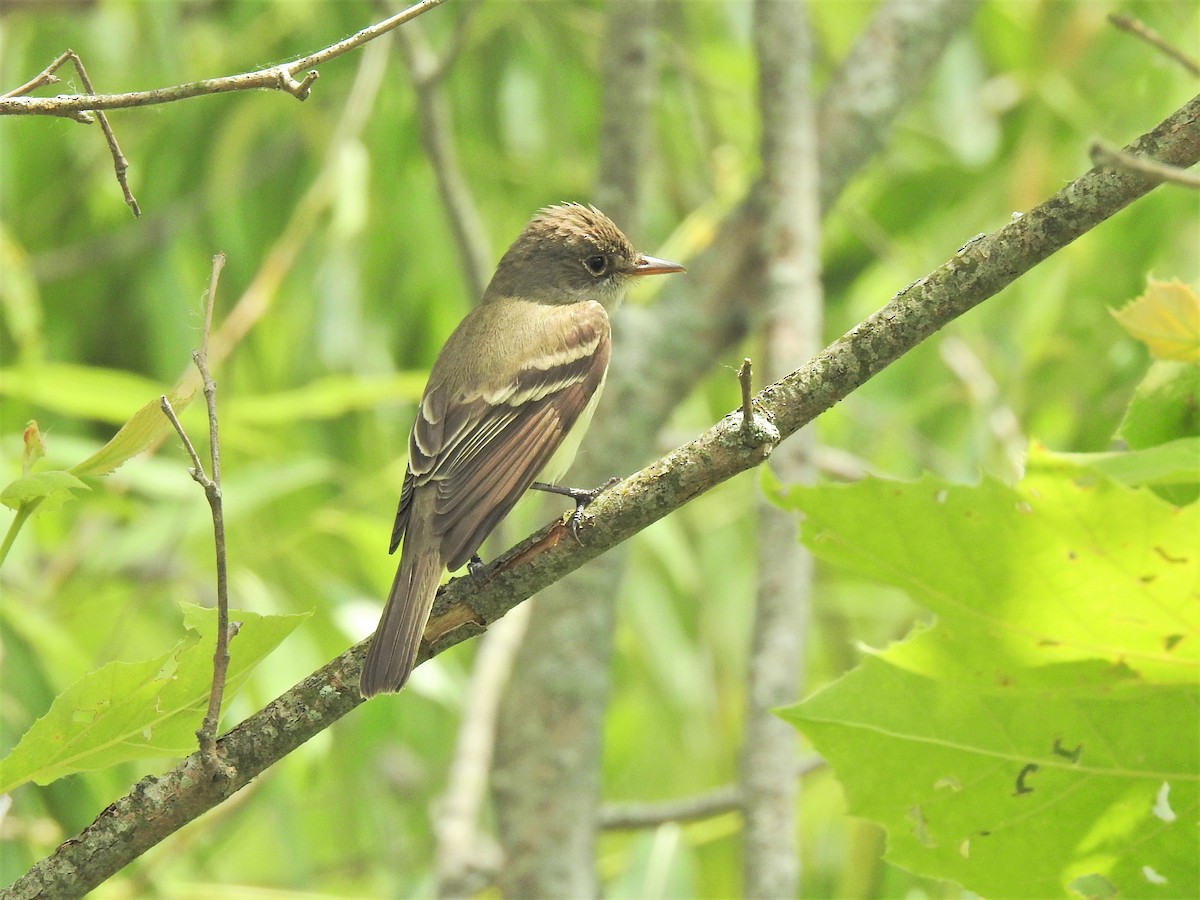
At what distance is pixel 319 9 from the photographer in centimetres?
540

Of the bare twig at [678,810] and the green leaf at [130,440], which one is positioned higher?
the green leaf at [130,440]

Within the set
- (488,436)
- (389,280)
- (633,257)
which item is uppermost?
(389,280)

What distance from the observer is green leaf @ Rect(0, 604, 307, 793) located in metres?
1.76

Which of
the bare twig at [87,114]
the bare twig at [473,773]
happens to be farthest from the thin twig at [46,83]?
the bare twig at [473,773]

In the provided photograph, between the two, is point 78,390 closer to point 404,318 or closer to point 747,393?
point 404,318

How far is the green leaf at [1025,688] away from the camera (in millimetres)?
1635

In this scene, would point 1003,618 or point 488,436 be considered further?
point 488,436

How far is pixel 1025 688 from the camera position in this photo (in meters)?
1.79

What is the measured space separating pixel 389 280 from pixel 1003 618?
453cm

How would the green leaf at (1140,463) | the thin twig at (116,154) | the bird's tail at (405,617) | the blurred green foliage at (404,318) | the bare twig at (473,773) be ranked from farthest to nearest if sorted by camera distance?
the blurred green foliage at (404,318), the bare twig at (473,773), the bird's tail at (405,617), the thin twig at (116,154), the green leaf at (1140,463)

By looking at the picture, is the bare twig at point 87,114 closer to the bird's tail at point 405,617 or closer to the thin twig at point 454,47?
the bird's tail at point 405,617

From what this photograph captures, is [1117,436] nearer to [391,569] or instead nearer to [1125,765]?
[1125,765]

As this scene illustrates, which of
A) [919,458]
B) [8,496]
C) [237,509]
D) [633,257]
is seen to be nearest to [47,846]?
[237,509]

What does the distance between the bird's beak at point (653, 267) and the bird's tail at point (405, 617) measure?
141 centimetres
